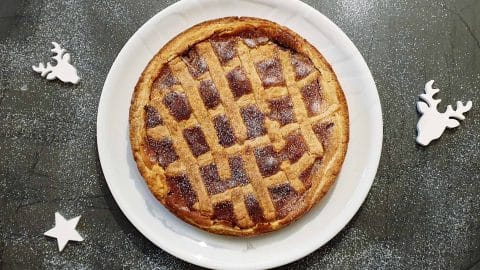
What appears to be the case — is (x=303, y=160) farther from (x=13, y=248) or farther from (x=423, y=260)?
(x=13, y=248)

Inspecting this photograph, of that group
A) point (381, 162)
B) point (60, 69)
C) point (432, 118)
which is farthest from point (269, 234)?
point (60, 69)

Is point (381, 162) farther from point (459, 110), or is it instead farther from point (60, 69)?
point (60, 69)

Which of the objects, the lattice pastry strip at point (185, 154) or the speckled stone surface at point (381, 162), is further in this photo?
the speckled stone surface at point (381, 162)

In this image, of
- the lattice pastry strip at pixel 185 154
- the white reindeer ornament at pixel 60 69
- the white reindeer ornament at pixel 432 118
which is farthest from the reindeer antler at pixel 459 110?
the white reindeer ornament at pixel 60 69

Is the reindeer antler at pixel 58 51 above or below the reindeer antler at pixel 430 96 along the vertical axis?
above

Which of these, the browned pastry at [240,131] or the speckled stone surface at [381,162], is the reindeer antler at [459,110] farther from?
the browned pastry at [240,131]

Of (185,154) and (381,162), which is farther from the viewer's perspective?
(381,162)
